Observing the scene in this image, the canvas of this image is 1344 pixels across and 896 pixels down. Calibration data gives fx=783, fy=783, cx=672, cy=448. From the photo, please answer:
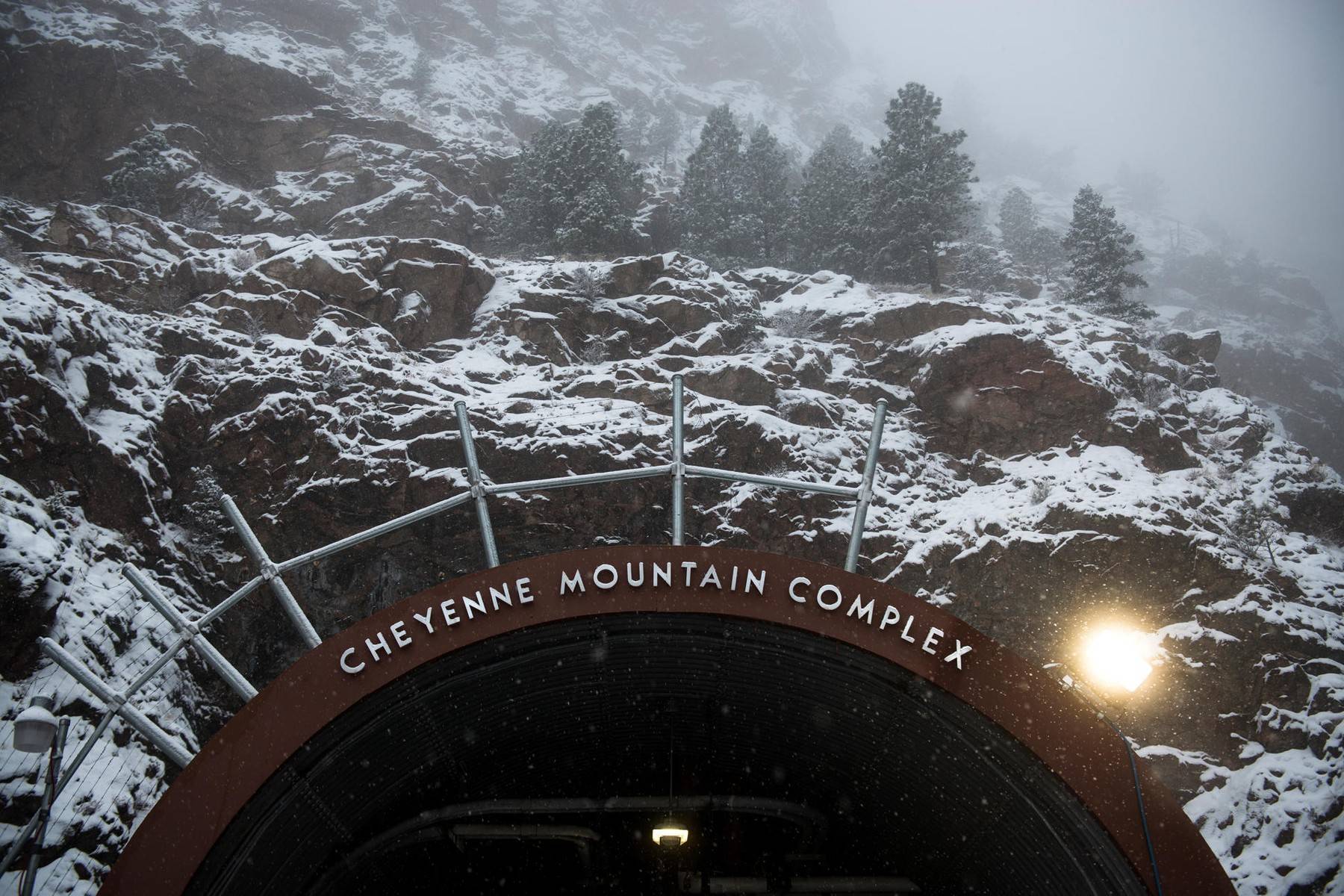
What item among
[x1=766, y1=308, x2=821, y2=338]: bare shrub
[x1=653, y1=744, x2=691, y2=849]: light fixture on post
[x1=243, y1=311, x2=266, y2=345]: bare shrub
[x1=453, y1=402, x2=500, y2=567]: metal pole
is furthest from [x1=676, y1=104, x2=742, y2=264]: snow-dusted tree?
[x1=653, y1=744, x2=691, y2=849]: light fixture on post

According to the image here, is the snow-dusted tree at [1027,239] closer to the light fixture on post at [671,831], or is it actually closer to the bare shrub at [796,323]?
the bare shrub at [796,323]

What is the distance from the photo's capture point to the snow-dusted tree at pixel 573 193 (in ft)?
128

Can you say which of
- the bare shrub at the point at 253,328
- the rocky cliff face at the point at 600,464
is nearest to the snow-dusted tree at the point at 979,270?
the rocky cliff face at the point at 600,464

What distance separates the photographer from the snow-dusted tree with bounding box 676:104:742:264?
43.8 m

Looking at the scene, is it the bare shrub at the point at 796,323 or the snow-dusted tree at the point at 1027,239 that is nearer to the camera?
the bare shrub at the point at 796,323

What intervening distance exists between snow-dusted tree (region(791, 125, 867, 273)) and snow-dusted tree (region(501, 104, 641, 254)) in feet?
31.9

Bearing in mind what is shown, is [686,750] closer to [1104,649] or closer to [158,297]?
A: [1104,649]

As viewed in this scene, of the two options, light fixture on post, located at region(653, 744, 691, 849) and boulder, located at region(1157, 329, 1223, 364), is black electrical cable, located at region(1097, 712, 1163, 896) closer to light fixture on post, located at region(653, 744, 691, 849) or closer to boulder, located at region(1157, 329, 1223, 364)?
light fixture on post, located at region(653, 744, 691, 849)

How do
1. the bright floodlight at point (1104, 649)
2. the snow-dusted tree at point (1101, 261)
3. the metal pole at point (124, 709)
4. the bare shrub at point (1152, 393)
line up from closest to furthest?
the metal pole at point (124, 709)
the bright floodlight at point (1104, 649)
the bare shrub at point (1152, 393)
the snow-dusted tree at point (1101, 261)

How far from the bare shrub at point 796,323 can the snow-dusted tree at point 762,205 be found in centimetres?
1157

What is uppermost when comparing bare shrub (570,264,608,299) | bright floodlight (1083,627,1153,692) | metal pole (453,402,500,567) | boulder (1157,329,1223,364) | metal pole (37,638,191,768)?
boulder (1157,329,1223,364)

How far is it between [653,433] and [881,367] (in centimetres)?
1073

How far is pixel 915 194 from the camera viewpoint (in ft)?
128

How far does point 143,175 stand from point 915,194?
36.8m
